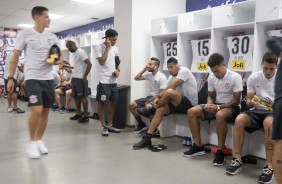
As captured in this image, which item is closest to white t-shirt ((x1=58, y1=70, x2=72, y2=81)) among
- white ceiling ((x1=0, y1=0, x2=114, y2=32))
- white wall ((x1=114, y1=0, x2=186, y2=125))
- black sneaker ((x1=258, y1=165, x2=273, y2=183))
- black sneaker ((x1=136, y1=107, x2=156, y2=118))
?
white ceiling ((x1=0, y1=0, x2=114, y2=32))

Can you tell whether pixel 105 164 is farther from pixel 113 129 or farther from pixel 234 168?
pixel 113 129

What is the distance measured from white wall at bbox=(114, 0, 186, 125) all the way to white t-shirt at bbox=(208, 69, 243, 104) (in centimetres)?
170

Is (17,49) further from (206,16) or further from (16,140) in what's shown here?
(206,16)

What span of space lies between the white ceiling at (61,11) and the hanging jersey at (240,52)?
3.56 metres

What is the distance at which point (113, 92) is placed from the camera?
416 centimetres

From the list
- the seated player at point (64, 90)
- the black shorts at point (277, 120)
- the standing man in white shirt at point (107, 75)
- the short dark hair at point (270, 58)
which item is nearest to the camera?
the black shorts at point (277, 120)

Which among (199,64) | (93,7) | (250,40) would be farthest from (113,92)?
(93,7)

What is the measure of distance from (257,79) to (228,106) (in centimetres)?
42

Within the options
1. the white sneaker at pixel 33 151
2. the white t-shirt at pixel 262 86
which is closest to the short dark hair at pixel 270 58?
the white t-shirt at pixel 262 86

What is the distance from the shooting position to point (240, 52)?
3.67 m

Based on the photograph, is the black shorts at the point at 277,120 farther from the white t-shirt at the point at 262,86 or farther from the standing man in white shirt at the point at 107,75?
the standing man in white shirt at the point at 107,75

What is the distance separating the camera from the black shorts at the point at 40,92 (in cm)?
286

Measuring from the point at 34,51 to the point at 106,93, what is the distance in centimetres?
139

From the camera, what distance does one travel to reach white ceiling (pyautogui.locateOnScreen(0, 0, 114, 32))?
666 cm
